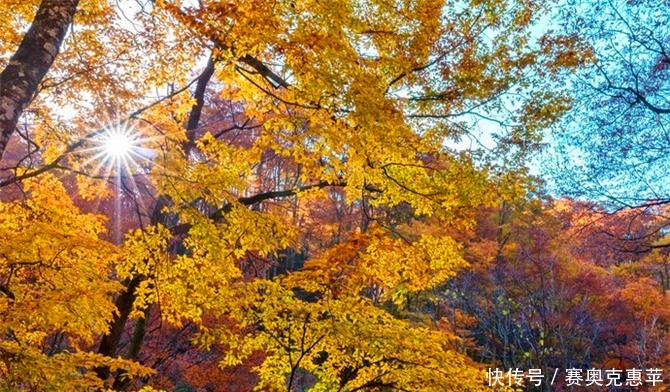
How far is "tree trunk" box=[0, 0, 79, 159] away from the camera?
8.38ft

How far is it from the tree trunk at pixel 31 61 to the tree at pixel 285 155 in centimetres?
73

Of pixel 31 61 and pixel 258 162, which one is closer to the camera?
pixel 31 61

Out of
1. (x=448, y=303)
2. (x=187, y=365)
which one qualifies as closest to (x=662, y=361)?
(x=448, y=303)

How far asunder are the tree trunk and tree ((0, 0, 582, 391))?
28.8 inches

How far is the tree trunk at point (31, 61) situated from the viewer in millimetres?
2553

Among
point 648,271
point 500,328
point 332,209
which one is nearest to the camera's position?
point 500,328

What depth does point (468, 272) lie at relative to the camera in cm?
1230

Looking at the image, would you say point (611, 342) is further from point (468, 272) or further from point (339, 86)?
point (339, 86)

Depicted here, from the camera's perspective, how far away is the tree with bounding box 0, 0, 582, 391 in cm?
321

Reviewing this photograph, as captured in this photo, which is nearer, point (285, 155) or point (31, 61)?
point (31, 61)

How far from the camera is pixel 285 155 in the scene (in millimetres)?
3898

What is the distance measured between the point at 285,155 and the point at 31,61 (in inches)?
75.7

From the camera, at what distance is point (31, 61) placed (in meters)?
2.71

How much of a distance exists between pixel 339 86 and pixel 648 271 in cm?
1559
